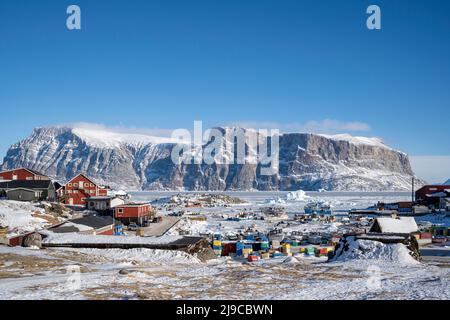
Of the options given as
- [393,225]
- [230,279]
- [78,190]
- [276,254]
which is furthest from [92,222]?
[78,190]

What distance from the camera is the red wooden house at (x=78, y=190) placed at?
205 ft

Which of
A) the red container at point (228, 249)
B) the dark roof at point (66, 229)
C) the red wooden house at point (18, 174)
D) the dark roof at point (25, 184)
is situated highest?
the red wooden house at point (18, 174)

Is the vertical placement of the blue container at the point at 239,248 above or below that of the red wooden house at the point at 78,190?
below

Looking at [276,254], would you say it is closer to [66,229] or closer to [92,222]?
[66,229]

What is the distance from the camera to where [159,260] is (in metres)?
22.2

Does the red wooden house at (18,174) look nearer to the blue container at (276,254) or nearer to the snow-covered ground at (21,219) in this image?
the snow-covered ground at (21,219)

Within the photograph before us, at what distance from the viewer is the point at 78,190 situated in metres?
63.1

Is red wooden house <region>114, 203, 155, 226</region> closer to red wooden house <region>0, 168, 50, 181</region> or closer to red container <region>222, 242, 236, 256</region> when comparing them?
red wooden house <region>0, 168, 50, 181</region>

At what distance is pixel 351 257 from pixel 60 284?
1247cm

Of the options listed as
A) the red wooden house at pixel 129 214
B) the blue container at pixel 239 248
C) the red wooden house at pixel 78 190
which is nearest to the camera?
the blue container at pixel 239 248

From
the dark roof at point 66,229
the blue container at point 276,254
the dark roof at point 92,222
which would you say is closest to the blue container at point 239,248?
the blue container at point 276,254
